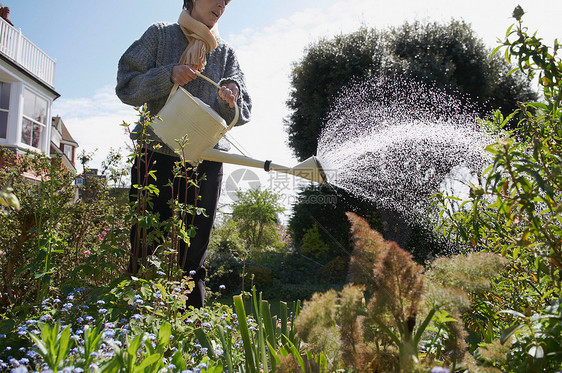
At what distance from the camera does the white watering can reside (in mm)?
2191

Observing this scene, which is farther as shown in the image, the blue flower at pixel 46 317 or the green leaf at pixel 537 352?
the blue flower at pixel 46 317

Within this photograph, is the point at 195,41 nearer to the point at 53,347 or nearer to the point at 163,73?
the point at 163,73

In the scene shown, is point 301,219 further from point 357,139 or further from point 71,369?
point 71,369

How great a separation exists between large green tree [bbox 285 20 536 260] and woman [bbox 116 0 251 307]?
22.3 feet

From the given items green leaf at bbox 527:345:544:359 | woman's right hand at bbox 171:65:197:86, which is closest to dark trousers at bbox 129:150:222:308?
woman's right hand at bbox 171:65:197:86

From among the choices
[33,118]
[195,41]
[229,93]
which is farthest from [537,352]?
[33,118]

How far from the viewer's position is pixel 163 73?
2.29 metres

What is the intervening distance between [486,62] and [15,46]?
13976mm

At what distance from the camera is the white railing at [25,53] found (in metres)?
13.1

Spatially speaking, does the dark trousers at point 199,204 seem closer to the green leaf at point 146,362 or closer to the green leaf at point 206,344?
the green leaf at point 206,344

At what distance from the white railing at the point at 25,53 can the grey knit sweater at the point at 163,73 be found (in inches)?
511

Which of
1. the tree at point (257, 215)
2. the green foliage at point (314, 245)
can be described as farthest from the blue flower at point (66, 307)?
the tree at point (257, 215)

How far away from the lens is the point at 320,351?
2.59 feet

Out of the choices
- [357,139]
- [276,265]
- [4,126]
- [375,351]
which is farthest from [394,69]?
[4,126]
